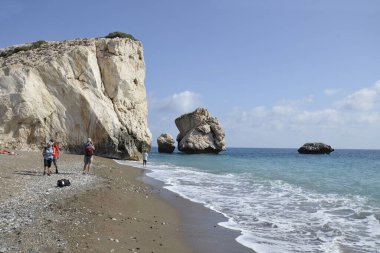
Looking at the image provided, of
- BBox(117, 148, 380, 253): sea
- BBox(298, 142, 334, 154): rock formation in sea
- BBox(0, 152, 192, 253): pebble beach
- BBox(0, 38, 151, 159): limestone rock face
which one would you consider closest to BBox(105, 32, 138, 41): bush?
BBox(0, 38, 151, 159): limestone rock face

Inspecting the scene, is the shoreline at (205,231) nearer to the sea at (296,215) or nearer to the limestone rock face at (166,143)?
the sea at (296,215)

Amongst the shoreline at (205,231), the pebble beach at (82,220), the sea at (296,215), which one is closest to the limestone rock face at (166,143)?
the sea at (296,215)

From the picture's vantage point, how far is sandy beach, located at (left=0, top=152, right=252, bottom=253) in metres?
6.79

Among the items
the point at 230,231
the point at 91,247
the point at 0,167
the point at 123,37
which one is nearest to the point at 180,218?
the point at 230,231

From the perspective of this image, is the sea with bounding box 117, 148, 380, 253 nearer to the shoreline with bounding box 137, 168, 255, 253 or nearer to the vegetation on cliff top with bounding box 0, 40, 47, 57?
the shoreline with bounding box 137, 168, 255, 253

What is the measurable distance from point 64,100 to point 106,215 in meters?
26.4

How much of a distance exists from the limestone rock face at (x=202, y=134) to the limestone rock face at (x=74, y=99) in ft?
105

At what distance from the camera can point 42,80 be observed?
33625mm

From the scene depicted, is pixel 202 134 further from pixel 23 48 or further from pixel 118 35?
pixel 23 48

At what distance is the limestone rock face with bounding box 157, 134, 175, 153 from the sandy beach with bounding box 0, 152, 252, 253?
6633cm

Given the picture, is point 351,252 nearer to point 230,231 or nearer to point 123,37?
point 230,231

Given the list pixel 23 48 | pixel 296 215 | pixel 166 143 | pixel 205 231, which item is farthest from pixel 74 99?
pixel 166 143

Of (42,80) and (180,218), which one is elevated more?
(42,80)

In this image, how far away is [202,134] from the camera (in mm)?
72750
